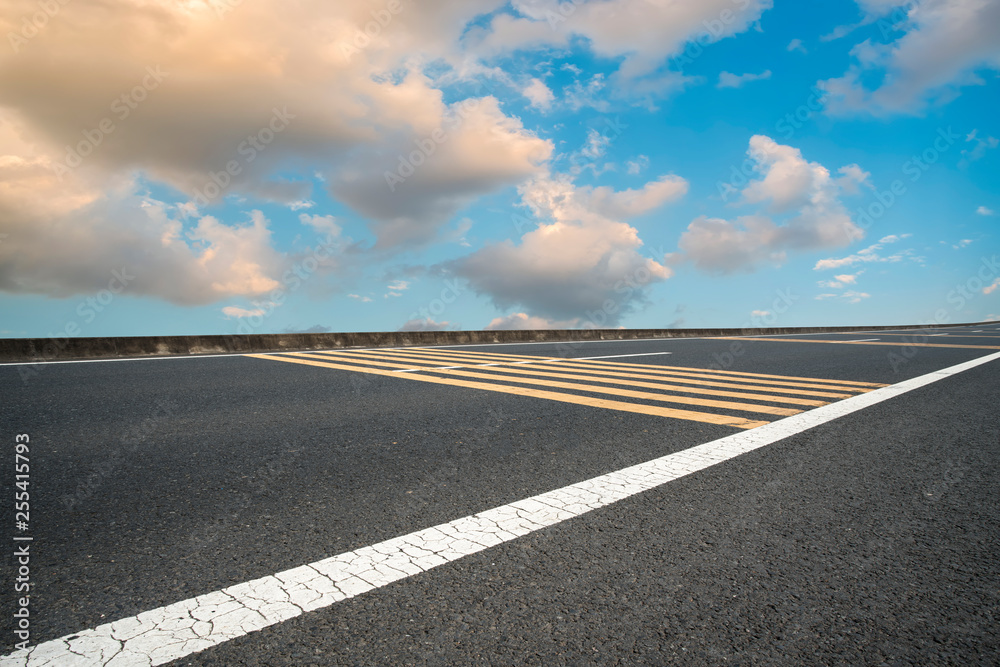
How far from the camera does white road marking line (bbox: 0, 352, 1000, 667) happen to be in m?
1.59

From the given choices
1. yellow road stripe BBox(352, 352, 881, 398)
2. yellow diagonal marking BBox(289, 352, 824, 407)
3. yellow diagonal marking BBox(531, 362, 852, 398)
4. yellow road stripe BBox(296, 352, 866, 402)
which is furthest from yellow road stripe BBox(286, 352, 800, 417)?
yellow road stripe BBox(352, 352, 881, 398)

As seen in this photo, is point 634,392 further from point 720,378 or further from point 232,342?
point 232,342

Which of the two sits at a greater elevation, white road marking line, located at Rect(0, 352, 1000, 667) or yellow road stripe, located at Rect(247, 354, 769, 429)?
yellow road stripe, located at Rect(247, 354, 769, 429)

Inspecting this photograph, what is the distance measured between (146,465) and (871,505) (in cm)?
408

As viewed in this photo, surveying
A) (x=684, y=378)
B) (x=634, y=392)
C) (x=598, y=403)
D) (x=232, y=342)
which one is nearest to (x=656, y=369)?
(x=684, y=378)

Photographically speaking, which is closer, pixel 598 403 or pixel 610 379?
pixel 598 403

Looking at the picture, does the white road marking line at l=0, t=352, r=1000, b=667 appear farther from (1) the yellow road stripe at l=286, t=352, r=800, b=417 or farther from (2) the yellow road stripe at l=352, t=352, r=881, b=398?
(2) the yellow road stripe at l=352, t=352, r=881, b=398

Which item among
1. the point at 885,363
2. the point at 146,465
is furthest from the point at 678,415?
the point at 885,363

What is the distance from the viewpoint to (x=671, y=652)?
62.5 inches

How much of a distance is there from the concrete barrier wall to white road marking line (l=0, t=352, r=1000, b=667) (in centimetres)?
1222

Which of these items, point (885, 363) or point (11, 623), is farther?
point (885, 363)

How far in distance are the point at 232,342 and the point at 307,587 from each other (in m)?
13.8

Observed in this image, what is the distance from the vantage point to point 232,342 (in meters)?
14.4

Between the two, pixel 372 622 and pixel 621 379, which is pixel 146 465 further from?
pixel 621 379
